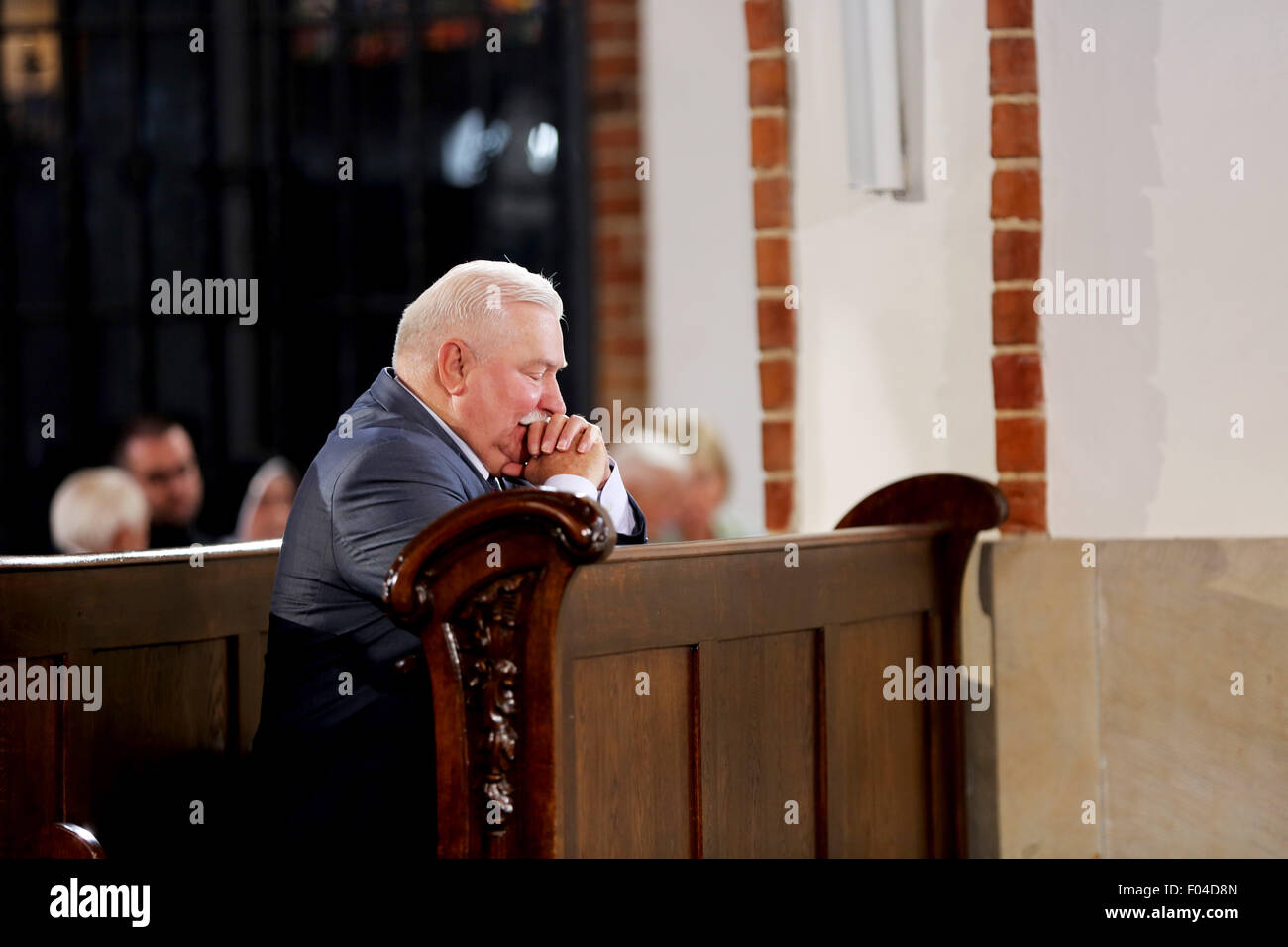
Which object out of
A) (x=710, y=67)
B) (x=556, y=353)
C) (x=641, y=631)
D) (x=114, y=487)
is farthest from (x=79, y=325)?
(x=641, y=631)

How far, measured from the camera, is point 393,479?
2371 mm

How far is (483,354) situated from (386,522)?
41 centimetres

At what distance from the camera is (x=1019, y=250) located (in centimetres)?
331

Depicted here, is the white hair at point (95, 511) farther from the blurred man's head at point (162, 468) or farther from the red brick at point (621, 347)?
the red brick at point (621, 347)

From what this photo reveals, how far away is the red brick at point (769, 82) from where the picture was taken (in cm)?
369

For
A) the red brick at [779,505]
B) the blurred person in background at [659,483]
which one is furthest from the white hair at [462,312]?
the blurred person in background at [659,483]

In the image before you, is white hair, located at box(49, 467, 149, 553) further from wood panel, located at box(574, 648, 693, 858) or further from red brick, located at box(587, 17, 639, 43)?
wood panel, located at box(574, 648, 693, 858)

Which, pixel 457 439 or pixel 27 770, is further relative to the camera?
pixel 457 439

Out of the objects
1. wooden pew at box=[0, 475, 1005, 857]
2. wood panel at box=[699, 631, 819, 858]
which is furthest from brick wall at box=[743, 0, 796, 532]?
wood panel at box=[699, 631, 819, 858]

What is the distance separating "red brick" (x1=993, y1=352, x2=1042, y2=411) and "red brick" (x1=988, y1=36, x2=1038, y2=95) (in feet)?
1.69

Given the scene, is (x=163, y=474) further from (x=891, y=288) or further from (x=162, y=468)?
(x=891, y=288)

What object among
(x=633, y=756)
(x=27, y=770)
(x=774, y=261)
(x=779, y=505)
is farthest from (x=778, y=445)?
(x=27, y=770)
